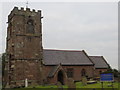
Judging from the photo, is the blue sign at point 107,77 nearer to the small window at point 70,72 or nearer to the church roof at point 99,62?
the small window at point 70,72

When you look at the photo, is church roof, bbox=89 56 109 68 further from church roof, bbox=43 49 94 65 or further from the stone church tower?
the stone church tower

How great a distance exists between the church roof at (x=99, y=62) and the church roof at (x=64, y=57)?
414cm

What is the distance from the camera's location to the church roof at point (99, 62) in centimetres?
5344

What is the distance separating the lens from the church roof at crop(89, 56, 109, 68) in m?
53.4

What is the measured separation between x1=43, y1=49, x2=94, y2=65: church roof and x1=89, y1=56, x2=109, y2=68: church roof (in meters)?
4.14

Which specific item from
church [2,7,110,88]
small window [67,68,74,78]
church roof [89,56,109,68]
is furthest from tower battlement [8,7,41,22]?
church roof [89,56,109,68]

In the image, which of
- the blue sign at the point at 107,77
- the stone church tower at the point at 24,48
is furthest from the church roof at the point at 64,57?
the blue sign at the point at 107,77

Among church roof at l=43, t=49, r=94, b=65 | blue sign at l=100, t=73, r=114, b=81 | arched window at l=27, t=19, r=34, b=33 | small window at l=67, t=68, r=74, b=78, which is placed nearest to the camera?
blue sign at l=100, t=73, r=114, b=81

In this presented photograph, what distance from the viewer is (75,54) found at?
50.2 m

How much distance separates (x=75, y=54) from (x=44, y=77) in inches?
476

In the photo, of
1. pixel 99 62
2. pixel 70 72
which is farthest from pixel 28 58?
pixel 99 62

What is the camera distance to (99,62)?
54.8m

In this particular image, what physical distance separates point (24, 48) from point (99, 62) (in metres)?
23.3

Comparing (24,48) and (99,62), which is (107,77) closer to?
(24,48)
